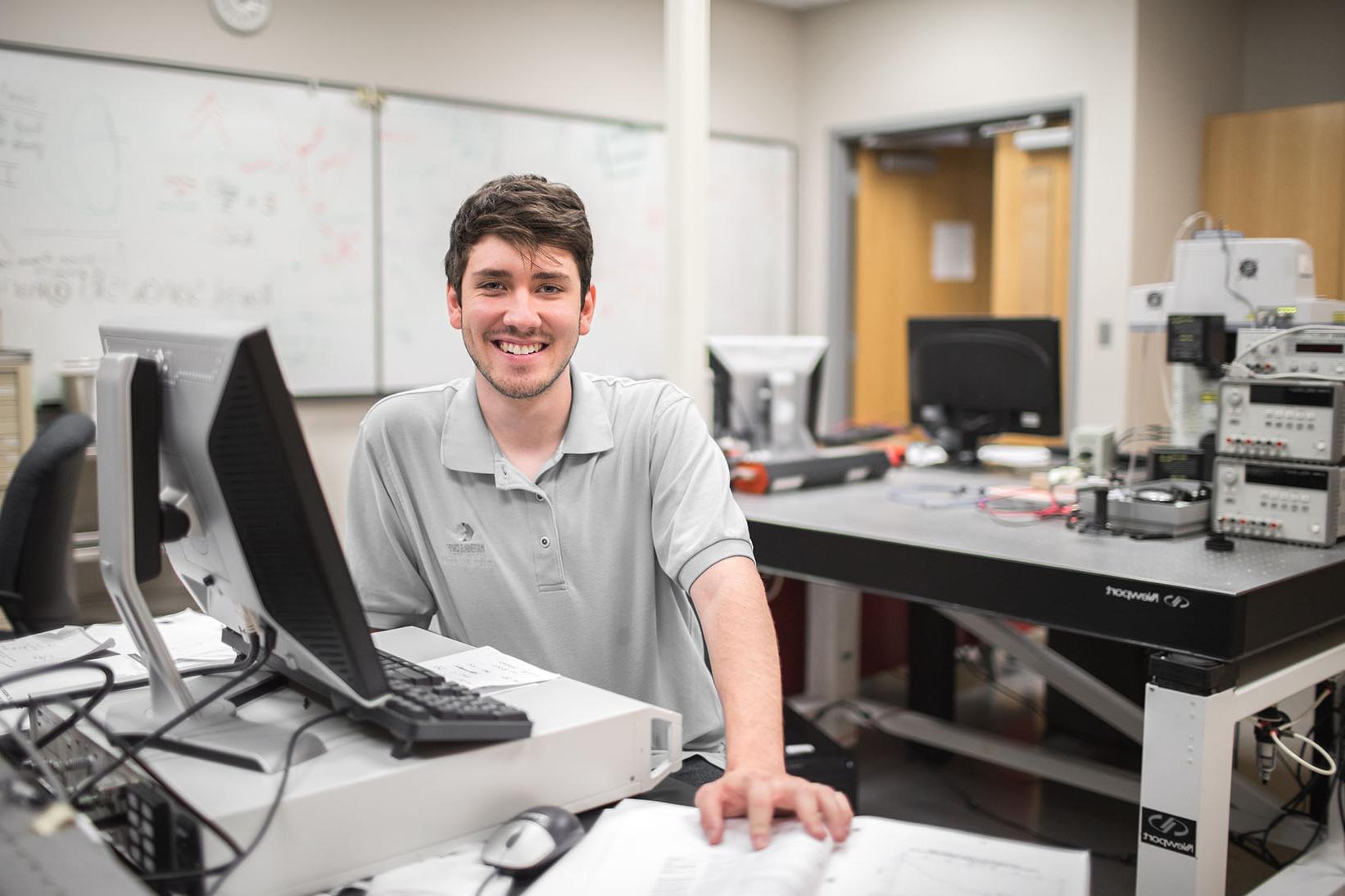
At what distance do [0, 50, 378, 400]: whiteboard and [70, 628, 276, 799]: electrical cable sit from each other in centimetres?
246

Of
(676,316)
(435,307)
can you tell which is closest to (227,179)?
(435,307)

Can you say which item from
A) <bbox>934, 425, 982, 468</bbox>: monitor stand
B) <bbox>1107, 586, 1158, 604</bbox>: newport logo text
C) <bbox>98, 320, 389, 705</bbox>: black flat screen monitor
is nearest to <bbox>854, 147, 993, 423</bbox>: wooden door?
<bbox>934, 425, 982, 468</bbox>: monitor stand

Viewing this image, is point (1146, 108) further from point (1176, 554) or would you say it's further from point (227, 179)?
point (227, 179)

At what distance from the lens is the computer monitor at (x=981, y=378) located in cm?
309

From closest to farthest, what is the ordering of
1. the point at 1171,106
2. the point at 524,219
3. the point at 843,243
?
the point at 524,219 < the point at 1171,106 < the point at 843,243

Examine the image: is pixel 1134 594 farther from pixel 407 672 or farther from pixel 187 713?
pixel 187 713

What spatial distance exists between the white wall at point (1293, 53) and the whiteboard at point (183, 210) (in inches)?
140

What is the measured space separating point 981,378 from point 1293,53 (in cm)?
251

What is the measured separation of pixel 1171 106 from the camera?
4359 millimetres

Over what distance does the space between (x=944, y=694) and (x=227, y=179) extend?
270 centimetres

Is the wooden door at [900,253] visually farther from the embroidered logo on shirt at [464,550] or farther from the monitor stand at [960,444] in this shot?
the embroidered logo on shirt at [464,550]

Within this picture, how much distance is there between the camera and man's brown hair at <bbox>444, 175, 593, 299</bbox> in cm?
143

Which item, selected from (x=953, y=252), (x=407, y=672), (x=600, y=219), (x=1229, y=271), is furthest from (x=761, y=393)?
(x=953, y=252)

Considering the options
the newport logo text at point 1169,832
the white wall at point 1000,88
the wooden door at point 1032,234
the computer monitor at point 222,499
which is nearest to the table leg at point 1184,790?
the newport logo text at point 1169,832
